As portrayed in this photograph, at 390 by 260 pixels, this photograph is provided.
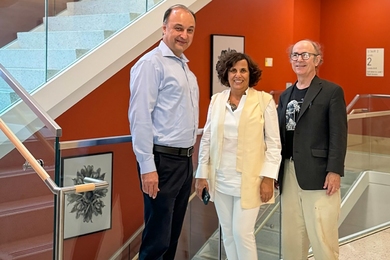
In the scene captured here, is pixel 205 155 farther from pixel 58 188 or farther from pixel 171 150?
pixel 58 188

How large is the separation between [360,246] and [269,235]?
0.81 meters

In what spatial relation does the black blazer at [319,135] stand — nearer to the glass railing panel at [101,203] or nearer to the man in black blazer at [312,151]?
the man in black blazer at [312,151]

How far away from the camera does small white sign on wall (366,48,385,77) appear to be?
7195mm

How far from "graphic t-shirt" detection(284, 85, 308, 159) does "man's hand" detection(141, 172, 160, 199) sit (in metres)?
0.84

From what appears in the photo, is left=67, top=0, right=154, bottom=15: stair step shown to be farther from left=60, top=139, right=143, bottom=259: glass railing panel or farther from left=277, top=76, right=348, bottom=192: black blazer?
left=277, top=76, right=348, bottom=192: black blazer

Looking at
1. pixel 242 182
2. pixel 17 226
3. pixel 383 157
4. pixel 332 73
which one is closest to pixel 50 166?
pixel 17 226

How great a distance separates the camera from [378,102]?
222 inches

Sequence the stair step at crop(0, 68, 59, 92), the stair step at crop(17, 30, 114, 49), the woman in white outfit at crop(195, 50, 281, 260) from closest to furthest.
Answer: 1. the woman in white outfit at crop(195, 50, 281, 260)
2. the stair step at crop(0, 68, 59, 92)
3. the stair step at crop(17, 30, 114, 49)

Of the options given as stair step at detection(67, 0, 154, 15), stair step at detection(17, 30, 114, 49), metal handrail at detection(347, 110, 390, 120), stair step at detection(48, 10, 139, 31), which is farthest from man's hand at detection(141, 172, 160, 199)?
metal handrail at detection(347, 110, 390, 120)

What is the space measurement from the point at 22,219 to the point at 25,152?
23.3 inches

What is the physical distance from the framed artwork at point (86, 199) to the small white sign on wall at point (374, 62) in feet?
18.6

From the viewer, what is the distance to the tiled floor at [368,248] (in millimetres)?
3584

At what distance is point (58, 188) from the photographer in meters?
2.07

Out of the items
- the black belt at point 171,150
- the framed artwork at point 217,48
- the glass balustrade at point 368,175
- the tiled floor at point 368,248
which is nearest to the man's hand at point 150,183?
the black belt at point 171,150
